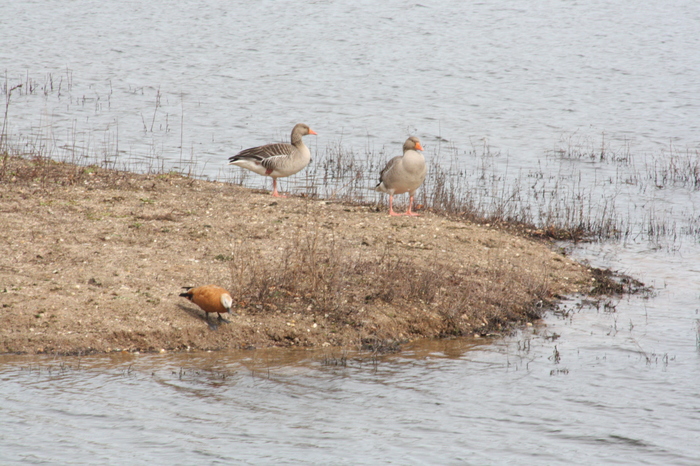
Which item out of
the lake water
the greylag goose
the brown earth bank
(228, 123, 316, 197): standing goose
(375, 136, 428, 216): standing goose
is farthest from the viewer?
(228, 123, 316, 197): standing goose

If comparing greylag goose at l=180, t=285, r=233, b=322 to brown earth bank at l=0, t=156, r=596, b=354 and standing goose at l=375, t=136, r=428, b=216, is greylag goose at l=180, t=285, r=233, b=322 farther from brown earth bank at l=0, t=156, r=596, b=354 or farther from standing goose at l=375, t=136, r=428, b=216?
standing goose at l=375, t=136, r=428, b=216

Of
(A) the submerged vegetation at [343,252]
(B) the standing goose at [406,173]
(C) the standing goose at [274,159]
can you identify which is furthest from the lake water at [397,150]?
(B) the standing goose at [406,173]

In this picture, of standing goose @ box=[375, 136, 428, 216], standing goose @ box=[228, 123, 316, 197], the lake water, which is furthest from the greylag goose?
standing goose @ box=[228, 123, 316, 197]

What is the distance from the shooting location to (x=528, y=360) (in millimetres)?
8508

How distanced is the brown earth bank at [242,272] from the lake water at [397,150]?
450mm

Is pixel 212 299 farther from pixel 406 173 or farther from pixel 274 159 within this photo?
pixel 274 159

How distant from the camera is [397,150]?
22609 mm

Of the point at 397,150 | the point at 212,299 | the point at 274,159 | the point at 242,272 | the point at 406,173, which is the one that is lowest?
the point at 212,299

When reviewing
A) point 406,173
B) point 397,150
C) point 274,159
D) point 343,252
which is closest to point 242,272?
point 343,252

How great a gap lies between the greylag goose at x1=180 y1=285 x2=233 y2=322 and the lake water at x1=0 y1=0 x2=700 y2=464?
0.53m

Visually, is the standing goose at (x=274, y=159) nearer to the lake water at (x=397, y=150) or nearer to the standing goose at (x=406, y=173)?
the standing goose at (x=406, y=173)

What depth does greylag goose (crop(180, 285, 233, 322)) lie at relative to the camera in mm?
8227

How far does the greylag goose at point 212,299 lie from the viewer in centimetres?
823

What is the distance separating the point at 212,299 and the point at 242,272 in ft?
2.78
